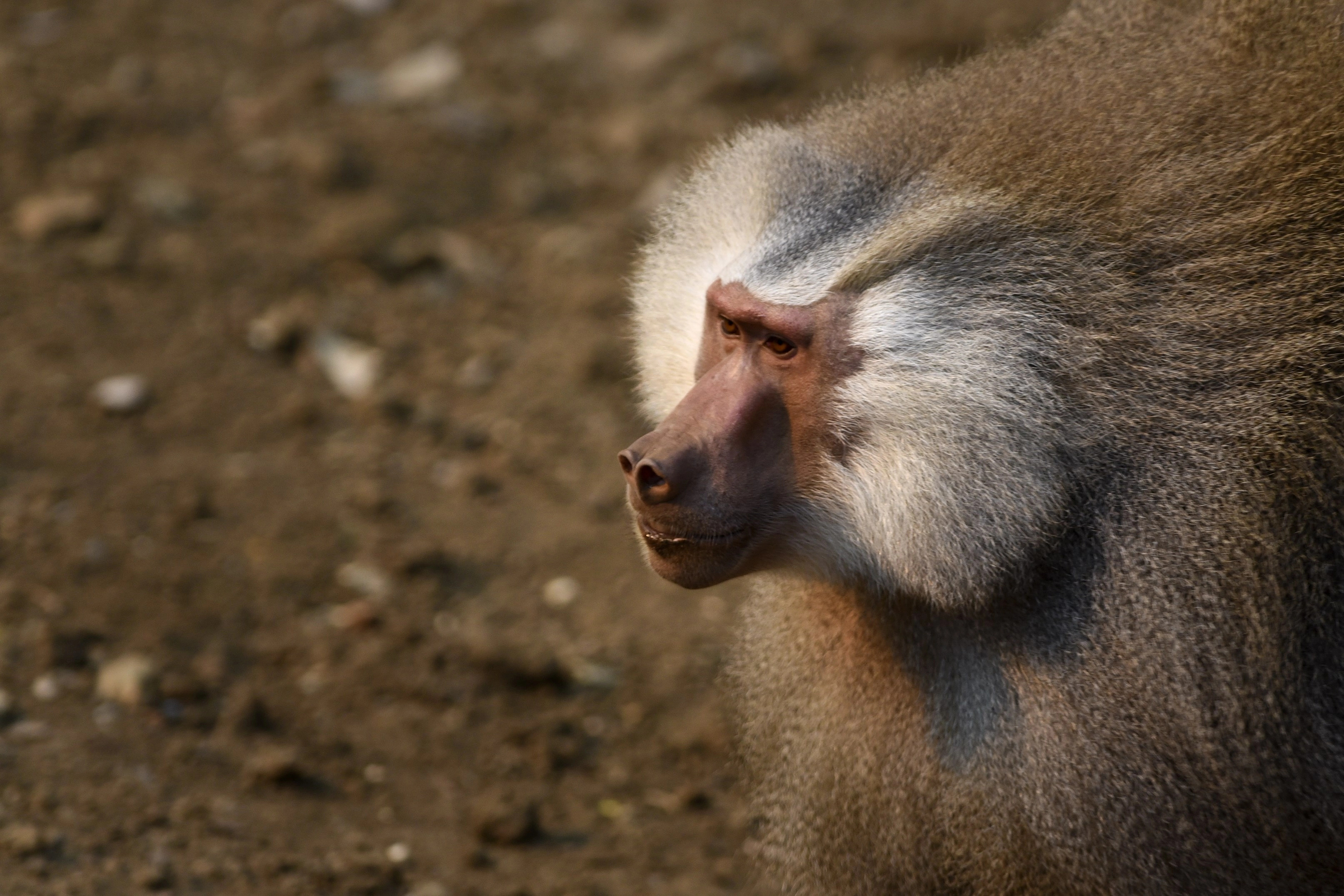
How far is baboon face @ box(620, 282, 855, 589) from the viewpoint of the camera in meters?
2.42

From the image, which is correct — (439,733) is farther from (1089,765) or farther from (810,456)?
(1089,765)

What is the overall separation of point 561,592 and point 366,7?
301 cm

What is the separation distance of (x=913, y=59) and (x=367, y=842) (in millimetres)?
3615

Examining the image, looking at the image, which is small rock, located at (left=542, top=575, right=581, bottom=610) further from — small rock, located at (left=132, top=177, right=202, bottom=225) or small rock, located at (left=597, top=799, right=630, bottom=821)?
small rock, located at (left=132, top=177, right=202, bottom=225)

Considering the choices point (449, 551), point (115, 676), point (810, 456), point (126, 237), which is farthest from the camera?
point (126, 237)

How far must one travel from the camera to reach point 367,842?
3.14 meters

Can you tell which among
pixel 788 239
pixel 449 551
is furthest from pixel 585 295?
pixel 788 239

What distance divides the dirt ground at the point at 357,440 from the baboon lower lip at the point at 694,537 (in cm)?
86

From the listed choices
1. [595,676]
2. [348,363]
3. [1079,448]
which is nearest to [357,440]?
[348,363]

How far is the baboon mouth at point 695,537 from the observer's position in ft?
8.13

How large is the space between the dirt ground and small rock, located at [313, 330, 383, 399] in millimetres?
14

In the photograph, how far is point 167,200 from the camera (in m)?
4.97

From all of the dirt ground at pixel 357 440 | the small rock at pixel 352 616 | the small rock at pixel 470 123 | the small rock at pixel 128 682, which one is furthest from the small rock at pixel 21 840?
the small rock at pixel 470 123

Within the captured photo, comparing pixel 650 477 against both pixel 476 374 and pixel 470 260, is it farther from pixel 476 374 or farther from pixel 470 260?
pixel 470 260
